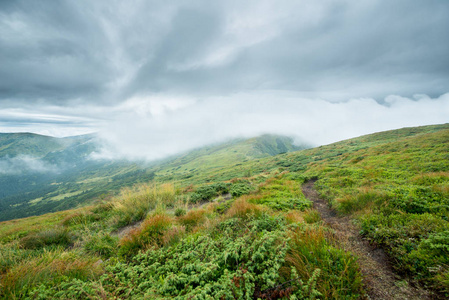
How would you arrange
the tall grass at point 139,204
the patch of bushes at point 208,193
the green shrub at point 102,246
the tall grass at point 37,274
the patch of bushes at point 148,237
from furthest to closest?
the patch of bushes at point 208,193, the tall grass at point 139,204, the green shrub at point 102,246, the patch of bushes at point 148,237, the tall grass at point 37,274

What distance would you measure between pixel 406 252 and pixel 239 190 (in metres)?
9.00

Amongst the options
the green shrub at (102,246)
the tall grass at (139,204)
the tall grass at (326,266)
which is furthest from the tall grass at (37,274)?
the tall grass at (139,204)

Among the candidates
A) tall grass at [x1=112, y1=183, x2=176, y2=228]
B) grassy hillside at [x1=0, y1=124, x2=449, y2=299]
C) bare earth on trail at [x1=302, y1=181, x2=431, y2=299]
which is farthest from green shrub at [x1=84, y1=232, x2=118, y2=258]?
bare earth on trail at [x1=302, y1=181, x2=431, y2=299]

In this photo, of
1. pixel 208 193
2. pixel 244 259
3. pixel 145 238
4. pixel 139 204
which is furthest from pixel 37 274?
pixel 208 193

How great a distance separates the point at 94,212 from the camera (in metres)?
11.6

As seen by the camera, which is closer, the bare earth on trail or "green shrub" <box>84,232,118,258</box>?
the bare earth on trail

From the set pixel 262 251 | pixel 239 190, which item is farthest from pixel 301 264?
pixel 239 190

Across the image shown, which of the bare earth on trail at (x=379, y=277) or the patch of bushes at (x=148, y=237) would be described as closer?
the bare earth on trail at (x=379, y=277)

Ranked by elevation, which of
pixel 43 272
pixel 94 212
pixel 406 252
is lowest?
pixel 94 212

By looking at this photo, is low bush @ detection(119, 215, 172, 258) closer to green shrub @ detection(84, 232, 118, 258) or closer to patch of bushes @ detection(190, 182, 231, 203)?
green shrub @ detection(84, 232, 118, 258)

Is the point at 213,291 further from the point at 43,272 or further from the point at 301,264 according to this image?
the point at 43,272

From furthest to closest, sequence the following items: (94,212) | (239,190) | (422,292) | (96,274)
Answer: (239,190) → (94,212) → (96,274) → (422,292)

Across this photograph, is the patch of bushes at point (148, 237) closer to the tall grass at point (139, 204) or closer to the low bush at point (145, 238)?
the low bush at point (145, 238)

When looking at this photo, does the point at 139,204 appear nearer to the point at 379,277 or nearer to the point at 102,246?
the point at 102,246
